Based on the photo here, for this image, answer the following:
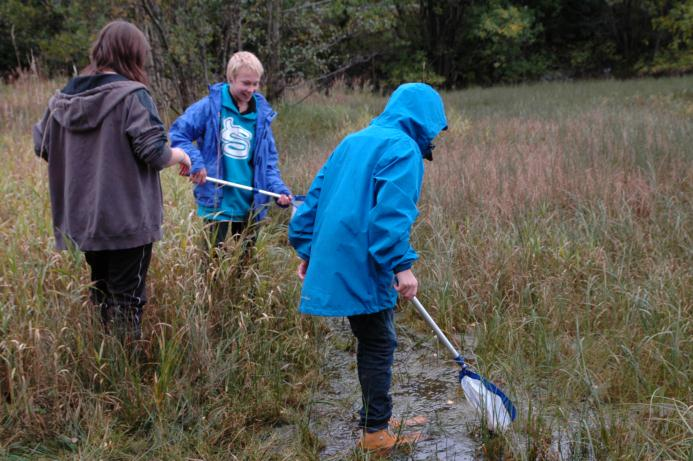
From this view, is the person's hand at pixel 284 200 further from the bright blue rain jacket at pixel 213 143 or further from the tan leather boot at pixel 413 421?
the tan leather boot at pixel 413 421

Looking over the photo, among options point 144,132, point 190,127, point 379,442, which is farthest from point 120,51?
point 379,442

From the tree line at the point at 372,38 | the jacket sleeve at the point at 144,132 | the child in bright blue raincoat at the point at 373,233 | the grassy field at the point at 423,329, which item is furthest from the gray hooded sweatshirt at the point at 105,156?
the tree line at the point at 372,38

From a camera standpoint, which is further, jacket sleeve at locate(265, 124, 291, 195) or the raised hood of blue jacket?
jacket sleeve at locate(265, 124, 291, 195)

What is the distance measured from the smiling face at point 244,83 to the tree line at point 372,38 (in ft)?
20.0

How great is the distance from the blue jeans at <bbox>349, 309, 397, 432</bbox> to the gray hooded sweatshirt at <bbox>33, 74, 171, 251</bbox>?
110cm

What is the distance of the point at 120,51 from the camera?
321 centimetres

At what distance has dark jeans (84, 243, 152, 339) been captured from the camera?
3.33 metres

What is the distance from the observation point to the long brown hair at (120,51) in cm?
318

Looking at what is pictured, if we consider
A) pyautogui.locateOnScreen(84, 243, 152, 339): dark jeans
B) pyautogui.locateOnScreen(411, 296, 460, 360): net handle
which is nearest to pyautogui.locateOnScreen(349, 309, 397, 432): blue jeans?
pyautogui.locateOnScreen(411, 296, 460, 360): net handle

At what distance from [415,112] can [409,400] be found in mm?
1547

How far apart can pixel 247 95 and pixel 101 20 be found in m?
8.75

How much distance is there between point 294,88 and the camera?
42.9ft

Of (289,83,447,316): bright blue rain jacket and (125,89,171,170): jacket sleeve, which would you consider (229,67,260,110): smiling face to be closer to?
(125,89,171,170): jacket sleeve

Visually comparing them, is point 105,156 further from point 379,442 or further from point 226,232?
point 379,442
